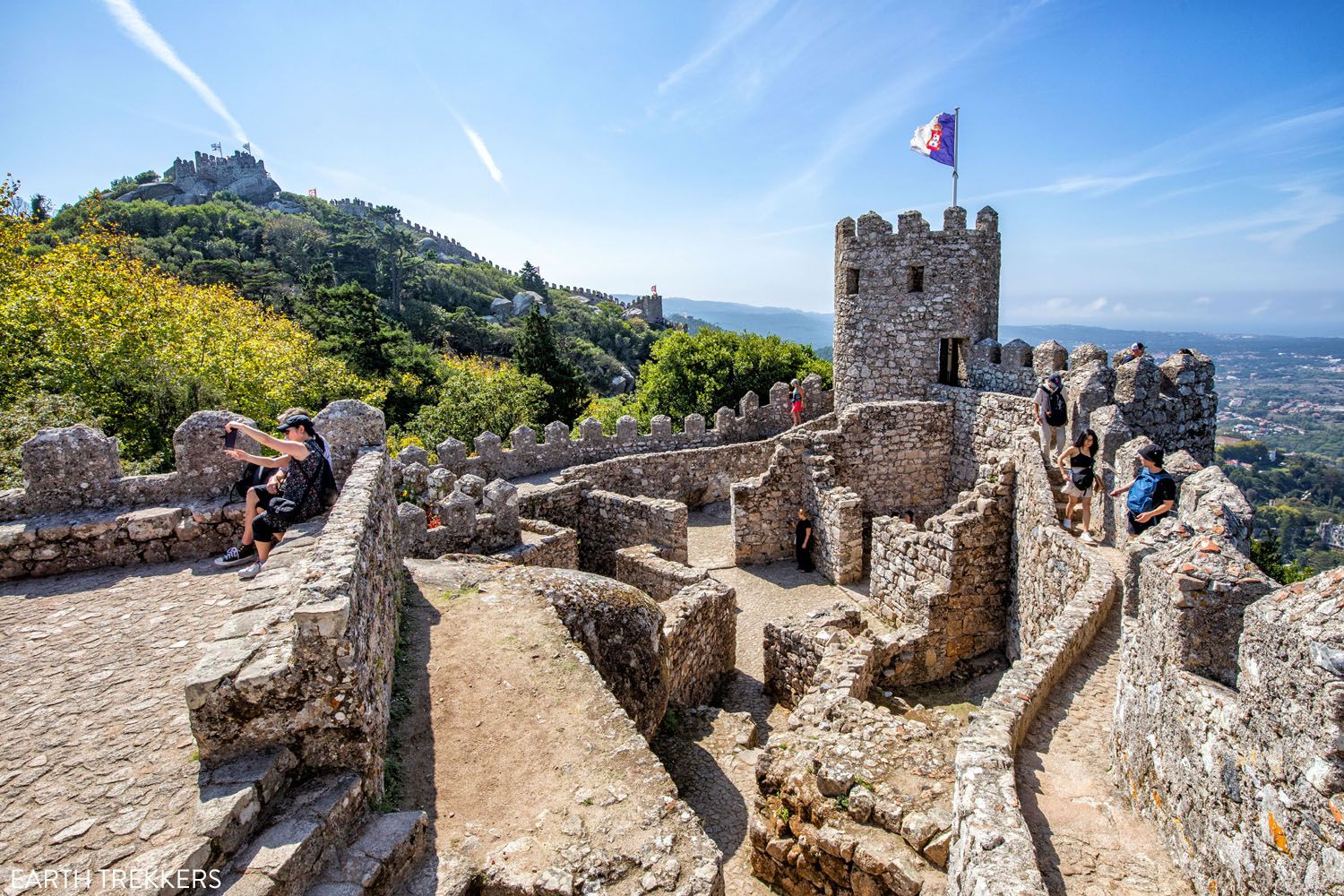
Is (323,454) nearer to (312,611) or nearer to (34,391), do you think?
(312,611)

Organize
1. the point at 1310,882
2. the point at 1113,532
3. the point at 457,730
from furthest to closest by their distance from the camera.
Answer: the point at 1113,532 < the point at 457,730 < the point at 1310,882

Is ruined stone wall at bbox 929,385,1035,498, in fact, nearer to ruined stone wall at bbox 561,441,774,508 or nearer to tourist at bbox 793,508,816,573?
tourist at bbox 793,508,816,573

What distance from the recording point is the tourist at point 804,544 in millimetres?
11688

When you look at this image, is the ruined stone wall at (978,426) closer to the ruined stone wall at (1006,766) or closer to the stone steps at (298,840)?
the ruined stone wall at (1006,766)

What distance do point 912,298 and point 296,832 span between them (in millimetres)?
14609

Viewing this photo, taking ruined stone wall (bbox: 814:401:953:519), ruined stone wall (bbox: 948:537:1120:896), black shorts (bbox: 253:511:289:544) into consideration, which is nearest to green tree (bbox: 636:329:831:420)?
ruined stone wall (bbox: 814:401:953:519)

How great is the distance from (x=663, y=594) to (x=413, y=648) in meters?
4.56

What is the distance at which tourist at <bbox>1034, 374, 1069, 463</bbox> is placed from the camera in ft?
28.8

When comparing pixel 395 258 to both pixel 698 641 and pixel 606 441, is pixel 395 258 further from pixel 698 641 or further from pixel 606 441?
pixel 698 641

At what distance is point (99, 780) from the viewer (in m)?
3.07

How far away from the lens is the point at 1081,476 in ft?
24.7

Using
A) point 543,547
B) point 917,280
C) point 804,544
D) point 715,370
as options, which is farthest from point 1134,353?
point 715,370

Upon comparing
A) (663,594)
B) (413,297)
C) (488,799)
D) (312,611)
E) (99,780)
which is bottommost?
(663,594)

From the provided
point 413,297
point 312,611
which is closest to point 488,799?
point 312,611
